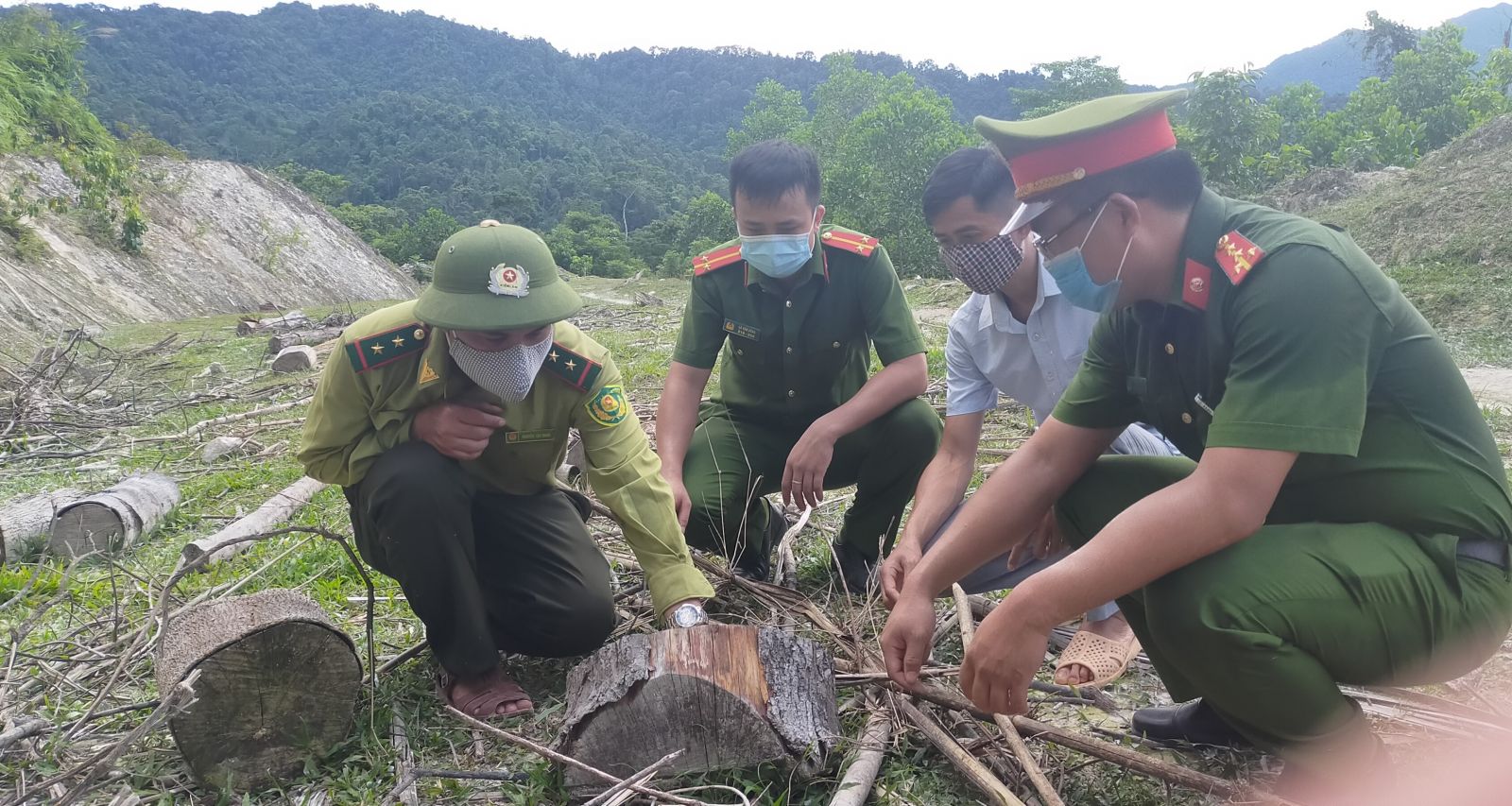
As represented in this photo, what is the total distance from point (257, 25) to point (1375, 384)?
460ft

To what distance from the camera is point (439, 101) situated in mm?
99062

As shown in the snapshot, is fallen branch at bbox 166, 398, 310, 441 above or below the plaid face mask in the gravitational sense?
below

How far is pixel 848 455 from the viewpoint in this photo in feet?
12.4

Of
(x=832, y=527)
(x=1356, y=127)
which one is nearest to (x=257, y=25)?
(x=1356, y=127)

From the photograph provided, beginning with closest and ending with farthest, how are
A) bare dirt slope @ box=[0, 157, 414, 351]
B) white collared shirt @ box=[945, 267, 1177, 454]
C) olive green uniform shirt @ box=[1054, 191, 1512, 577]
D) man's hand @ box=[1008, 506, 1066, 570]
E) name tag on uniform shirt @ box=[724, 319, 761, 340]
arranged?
olive green uniform shirt @ box=[1054, 191, 1512, 577]
man's hand @ box=[1008, 506, 1066, 570]
white collared shirt @ box=[945, 267, 1177, 454]
name tag on uniform shirt @ box=[724, 319, 761, 340]
bare dirt slope @ box=[0, 157, 414, 351]

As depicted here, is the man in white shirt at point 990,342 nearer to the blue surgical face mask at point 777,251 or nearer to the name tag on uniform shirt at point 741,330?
the blue surgical face mask at point 777,251

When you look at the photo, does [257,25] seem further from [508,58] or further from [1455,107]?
[1455,107]

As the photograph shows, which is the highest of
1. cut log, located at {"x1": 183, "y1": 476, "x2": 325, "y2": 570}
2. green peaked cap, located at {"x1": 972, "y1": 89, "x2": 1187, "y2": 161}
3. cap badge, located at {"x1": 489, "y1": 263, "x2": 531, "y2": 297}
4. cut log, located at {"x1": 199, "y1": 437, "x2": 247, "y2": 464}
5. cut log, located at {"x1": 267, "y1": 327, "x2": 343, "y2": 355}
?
green peaked cap, located at {"x1": 972, "y1": 89, "x2": 1187, "y2": 161}

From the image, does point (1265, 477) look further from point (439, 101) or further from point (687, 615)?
point (439, 101)

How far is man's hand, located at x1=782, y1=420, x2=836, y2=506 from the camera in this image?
3424 mm

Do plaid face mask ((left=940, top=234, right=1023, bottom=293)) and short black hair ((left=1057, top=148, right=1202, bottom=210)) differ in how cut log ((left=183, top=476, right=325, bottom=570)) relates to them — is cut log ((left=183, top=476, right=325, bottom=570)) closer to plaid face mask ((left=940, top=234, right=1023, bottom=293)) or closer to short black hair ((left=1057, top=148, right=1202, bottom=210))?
plaid face mask ((left=940, top=234, right=1023, bottom=293))

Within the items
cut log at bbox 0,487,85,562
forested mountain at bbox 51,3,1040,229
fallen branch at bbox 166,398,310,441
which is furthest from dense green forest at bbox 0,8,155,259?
cut log at bbox 0,487,85,562

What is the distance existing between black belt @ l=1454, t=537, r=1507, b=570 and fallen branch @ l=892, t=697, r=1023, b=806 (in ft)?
3.32

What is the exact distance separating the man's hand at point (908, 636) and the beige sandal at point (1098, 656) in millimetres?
684
